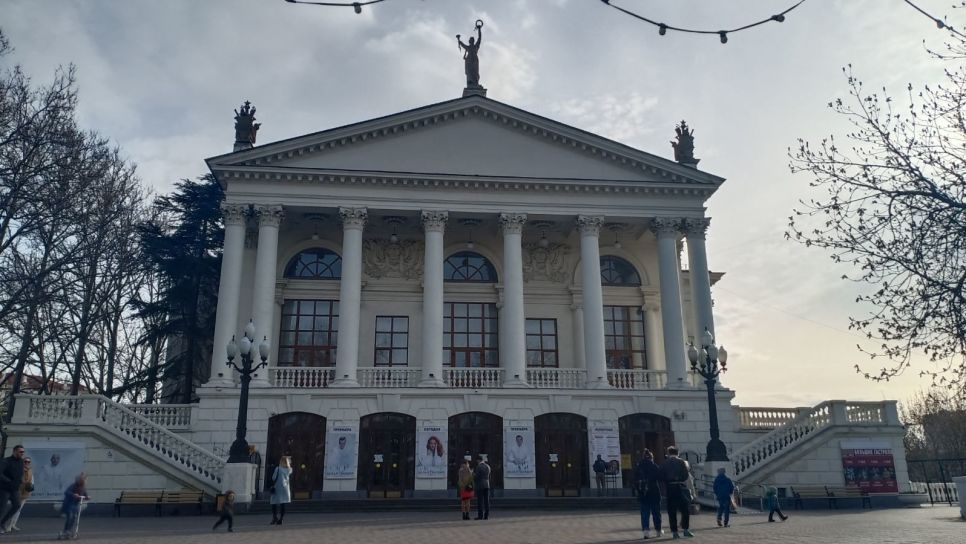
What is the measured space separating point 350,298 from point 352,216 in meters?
3.51

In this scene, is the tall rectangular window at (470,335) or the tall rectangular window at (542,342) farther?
the tall rectangular window at (542,342)

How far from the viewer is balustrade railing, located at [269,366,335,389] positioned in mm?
27531

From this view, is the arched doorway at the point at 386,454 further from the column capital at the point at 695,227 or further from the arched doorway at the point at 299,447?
the column capital at the point at 695,227

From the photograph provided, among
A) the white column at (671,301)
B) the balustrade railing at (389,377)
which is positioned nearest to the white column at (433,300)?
the balustrade railing at (389,377)

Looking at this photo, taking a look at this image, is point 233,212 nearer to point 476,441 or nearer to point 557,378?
A: point 476,441

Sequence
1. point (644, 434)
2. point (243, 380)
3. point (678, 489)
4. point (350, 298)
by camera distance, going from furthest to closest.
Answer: point (350, 298) → point (644, 434) → point (243, 380) → point (678, 489)

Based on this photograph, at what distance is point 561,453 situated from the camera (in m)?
27.1

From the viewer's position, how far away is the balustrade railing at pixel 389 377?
91.3 ft

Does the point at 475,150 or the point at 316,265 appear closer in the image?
the point at 475,150

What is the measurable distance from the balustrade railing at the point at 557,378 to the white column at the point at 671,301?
3.59 metres

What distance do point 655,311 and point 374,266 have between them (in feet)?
43.2

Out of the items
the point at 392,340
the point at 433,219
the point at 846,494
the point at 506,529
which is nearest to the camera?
the point at 506,529

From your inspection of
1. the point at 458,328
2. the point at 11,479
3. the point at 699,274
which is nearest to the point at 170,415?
the point at 11,479

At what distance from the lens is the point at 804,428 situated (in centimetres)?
2608
